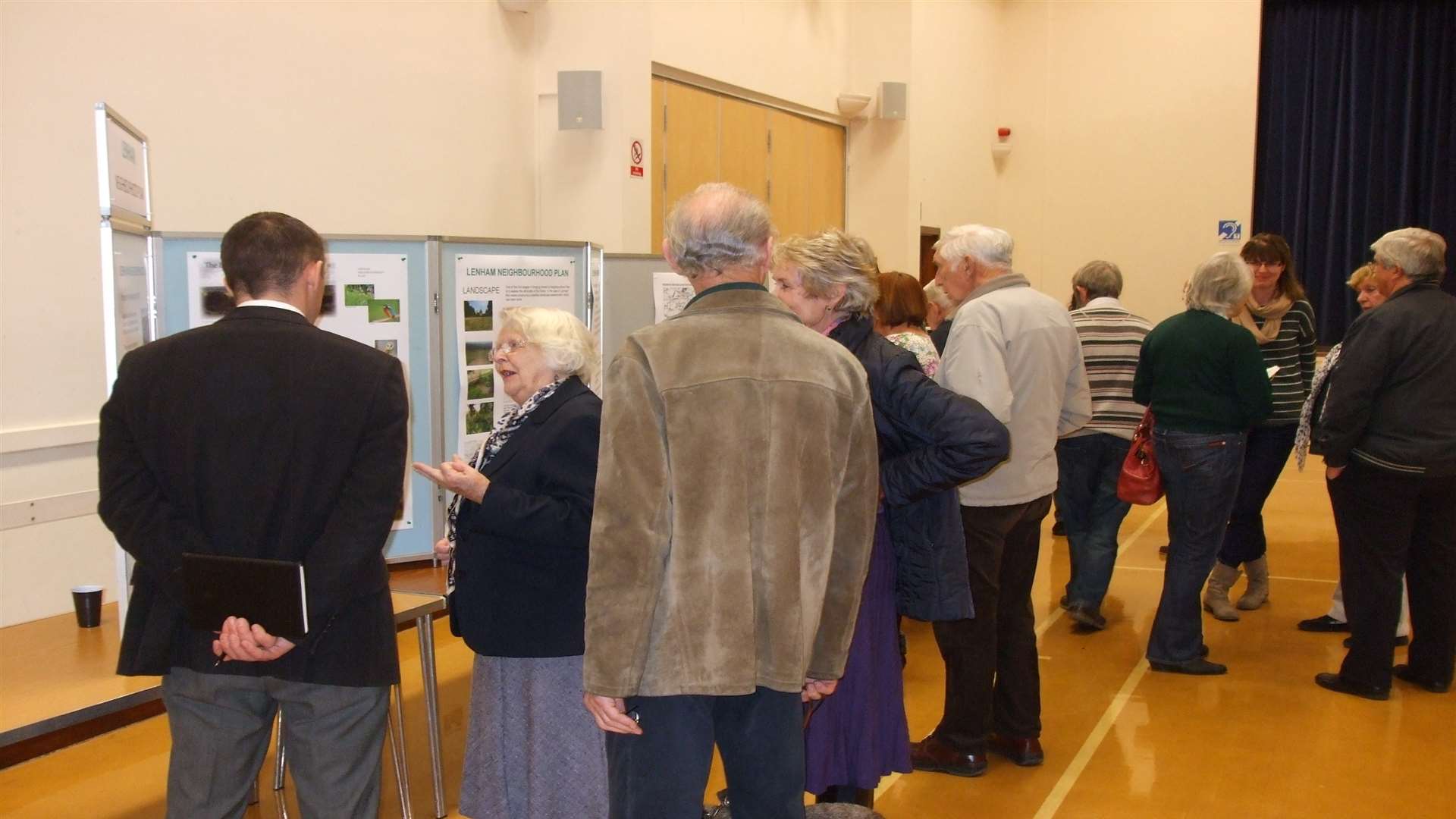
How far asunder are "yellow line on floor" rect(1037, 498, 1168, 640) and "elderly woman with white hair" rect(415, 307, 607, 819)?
2840 millimetres

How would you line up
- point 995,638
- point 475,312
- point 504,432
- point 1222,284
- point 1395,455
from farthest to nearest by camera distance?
point 1222,284
point 1395,455
point 475,312
point 995,638
point 504,432

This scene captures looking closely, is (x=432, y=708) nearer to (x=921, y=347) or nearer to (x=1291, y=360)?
(x=921, y=347)

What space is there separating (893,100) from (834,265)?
6.77 meters

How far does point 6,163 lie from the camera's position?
3.69 metres

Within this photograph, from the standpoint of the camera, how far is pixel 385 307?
3479 mm

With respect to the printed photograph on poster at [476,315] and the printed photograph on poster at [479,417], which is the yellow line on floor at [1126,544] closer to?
the printed photograph on poster at [479,417]

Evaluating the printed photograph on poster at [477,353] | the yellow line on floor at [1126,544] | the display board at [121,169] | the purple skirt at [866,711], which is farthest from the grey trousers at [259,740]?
the yellow line on floor at [1126,544]

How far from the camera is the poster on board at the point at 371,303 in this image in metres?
3.37

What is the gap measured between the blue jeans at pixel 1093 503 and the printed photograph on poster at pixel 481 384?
2.53 meters

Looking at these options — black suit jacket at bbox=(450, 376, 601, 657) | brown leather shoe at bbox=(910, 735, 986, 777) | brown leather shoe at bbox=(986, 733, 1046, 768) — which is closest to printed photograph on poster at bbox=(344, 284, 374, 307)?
black suit jacket at bbox=(450, 376, 601, 657)

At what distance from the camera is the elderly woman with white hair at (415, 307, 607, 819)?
97.5 inches

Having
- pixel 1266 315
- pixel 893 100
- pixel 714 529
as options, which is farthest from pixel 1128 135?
pixel 714 529

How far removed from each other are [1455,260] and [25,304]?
36.9 ft

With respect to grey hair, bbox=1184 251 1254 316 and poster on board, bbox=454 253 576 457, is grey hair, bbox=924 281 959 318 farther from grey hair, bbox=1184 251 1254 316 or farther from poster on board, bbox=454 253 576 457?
poster on board, bbox=454 253 576 457
